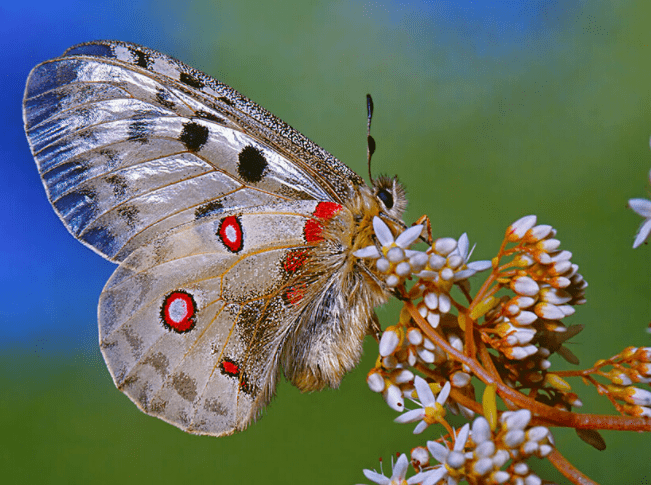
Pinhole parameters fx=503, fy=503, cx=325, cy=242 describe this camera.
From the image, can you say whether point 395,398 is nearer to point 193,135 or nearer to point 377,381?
point 377,381

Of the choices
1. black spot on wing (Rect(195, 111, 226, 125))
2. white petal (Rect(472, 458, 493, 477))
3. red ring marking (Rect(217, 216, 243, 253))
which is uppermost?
black spot on wing (Rect(195, 111, 226, 125))

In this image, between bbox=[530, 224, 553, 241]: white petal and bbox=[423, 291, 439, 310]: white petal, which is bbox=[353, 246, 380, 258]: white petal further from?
bbox=[530, 224, 553, 241]: white petal

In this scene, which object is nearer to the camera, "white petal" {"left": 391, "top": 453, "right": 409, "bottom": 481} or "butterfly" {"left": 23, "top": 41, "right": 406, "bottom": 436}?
"white petal" {"left": 391, "top": 453, "right": 409, "bottom": 481}

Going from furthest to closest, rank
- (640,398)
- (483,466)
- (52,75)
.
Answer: (52,75)
(640,398)
(483,466)

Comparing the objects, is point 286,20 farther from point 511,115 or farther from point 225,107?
point 225,107

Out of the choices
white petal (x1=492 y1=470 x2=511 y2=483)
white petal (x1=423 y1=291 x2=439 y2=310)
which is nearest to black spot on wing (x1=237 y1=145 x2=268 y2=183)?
white petal (x1=423 y1=291 x2=439 y2=310)

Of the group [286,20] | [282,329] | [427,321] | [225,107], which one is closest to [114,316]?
[282,329]

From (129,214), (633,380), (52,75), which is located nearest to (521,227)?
(633,380)

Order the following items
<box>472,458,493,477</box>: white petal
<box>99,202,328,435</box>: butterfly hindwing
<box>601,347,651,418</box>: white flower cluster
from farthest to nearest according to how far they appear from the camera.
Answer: <box>99,202,328,435</box>: butterfly hindwing < <box>601,347,651,418</box>: white flower cluster < <box>472,458,493,477</box>: white petal
